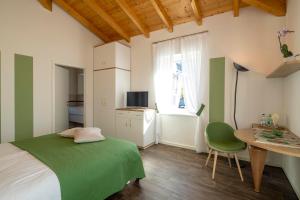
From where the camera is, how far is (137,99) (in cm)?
399

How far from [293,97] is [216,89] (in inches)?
47.4

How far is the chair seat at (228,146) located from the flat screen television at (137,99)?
189 centimetres

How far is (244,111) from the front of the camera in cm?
290

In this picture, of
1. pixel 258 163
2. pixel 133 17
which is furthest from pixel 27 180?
pixel 133 17

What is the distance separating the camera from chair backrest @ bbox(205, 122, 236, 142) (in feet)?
8.73

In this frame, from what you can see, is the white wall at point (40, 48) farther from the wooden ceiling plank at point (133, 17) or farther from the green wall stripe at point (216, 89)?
the green wall stripe at point (216, 89)

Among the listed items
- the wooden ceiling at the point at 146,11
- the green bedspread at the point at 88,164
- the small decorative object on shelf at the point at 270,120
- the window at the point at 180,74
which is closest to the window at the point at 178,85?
the window at the point at 180,74

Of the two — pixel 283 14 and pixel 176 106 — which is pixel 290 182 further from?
pixel 283 14

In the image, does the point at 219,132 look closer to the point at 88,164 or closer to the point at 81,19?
the point at 88,164

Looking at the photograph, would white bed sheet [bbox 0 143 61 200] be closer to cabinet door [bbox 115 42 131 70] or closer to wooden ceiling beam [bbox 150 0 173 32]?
cabinet door [bbox 115 42 131 70]

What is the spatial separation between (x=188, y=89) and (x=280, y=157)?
6.32 ft

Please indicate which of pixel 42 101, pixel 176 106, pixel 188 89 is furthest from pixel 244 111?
pixel 42 101

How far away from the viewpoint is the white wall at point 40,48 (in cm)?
289

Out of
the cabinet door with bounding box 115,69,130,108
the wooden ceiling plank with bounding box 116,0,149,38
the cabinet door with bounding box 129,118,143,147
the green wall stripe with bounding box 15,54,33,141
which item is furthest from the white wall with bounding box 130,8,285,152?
the green wall stripe with bounding box 15,54,33,141
